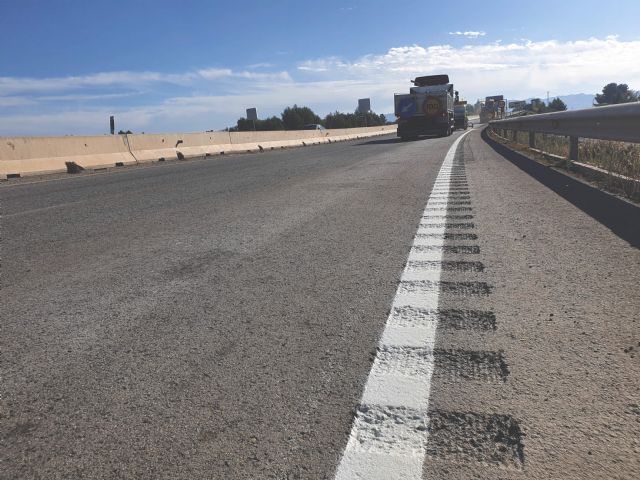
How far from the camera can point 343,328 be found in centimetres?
274

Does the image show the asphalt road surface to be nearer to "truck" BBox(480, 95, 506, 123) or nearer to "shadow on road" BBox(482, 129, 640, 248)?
"shadow on road" BBox(482, 129, 640, 248)

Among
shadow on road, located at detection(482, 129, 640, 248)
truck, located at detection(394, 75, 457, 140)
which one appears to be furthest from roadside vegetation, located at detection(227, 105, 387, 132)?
shadow on road, located at detection(482, 129, 640, 248)

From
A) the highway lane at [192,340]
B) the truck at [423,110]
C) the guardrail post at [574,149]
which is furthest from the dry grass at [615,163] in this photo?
the truck at [423,110]

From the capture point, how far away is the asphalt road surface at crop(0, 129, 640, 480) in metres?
1.74

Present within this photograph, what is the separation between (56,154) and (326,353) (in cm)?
1493

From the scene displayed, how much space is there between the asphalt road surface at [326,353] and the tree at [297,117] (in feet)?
220

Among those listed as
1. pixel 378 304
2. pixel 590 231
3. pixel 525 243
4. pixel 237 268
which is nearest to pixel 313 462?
pixel 378 304

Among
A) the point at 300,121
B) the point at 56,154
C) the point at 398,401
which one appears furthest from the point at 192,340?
the point at 300,121

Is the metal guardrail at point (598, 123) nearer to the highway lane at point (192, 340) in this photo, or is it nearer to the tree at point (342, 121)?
the highway lane at point (192, 340)

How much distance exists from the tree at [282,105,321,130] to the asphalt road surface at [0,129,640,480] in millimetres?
66915

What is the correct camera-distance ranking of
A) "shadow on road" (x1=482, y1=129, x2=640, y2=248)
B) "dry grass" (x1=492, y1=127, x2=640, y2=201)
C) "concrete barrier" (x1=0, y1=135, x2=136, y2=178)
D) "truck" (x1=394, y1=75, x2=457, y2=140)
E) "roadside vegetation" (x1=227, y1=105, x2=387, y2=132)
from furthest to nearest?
"roadside vegetation" (x1=227, y1=105, x2=387, y2=132)
"truck" (x1=394, y1=75, x2=457, y2=140)
"concrete barrier" (x1=0, y1=135, x2=136, y2=178)
"dry grass" (x1=492, y1=127, x2=640, y2=201)
"shadow on road" (x1=482, y1=129, x2=640, y2=248)

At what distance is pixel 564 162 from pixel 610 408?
951 cm

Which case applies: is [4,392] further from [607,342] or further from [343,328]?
[607,342]

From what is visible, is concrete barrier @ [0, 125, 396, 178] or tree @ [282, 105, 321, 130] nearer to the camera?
concrete barrier @ [0, 125, 396, 178]
